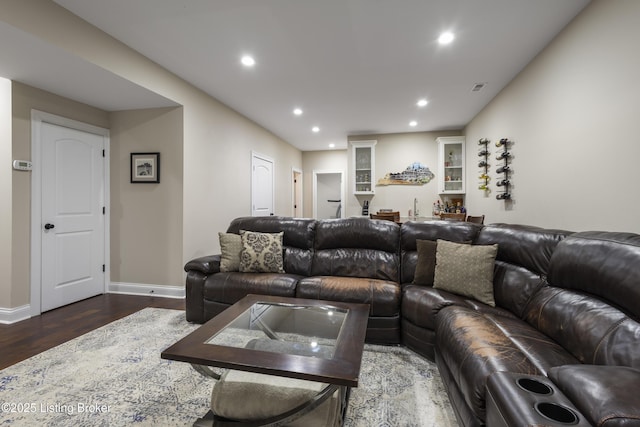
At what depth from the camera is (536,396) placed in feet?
3.18

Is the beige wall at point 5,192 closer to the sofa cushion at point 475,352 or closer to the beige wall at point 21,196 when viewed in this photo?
the beige wall at point 21,196

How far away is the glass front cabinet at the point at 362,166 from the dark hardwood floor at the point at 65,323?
13.7 ft

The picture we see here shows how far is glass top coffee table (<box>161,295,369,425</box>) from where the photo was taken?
127 centimetres

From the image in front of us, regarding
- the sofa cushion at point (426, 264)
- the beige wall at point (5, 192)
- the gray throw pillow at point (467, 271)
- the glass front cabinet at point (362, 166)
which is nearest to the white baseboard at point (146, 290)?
the beige wall at point (5, 192)

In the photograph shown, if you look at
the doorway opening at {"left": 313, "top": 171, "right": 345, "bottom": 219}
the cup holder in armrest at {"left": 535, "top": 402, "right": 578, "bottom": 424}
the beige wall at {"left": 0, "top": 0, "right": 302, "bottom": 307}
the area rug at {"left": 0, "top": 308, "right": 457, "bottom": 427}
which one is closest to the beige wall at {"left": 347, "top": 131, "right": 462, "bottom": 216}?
the beige wall at {"left": 0, "top": 0, "right": 302, "bottom": 307}

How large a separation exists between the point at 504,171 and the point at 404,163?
8.24ft

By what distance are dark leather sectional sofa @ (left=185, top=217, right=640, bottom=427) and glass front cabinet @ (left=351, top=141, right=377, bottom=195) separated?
3318 mm

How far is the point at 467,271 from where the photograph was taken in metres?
2.28

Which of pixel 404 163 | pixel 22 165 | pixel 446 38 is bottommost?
pixel 22 165

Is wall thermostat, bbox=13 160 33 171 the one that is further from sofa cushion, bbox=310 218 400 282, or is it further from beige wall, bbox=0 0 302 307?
sofa cushion, bbox=310 218 400 282

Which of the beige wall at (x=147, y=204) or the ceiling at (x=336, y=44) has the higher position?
the ceiling at (x=336, y=44)

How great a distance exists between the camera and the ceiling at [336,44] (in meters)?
2.33

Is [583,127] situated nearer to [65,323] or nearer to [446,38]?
[446,38]

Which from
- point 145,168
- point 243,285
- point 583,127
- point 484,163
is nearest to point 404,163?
A: point 484,163
